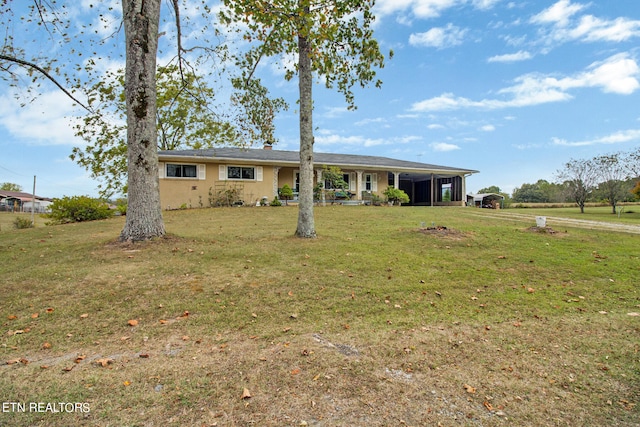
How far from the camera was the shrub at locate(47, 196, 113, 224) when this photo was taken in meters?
14.5

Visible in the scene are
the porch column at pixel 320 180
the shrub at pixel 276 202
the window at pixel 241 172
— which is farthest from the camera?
the porch column at pixel 320 180

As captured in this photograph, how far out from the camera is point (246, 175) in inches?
825

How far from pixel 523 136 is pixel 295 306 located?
1948 centimetres

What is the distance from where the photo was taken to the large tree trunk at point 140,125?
725 centimetres

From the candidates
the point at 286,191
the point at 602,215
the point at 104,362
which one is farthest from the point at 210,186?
the point at 602,215

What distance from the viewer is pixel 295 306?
4398mm

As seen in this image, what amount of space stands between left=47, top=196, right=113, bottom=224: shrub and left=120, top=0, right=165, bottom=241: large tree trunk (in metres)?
10.0

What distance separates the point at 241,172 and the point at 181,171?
3601 millimetres

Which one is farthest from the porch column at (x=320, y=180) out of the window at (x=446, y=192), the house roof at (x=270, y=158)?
the window at (x=446, y=192)

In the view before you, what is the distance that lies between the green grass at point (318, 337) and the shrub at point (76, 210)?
29.6 feet

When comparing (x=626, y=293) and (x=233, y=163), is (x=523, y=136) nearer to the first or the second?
(x=626, y=293)

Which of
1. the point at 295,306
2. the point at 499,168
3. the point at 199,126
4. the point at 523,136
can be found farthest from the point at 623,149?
the point at 199,126

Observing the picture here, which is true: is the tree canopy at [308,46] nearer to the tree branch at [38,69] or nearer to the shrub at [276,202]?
the tree branch at [38,69]

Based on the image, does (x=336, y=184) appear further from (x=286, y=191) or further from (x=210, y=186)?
(x=210, y=186)
